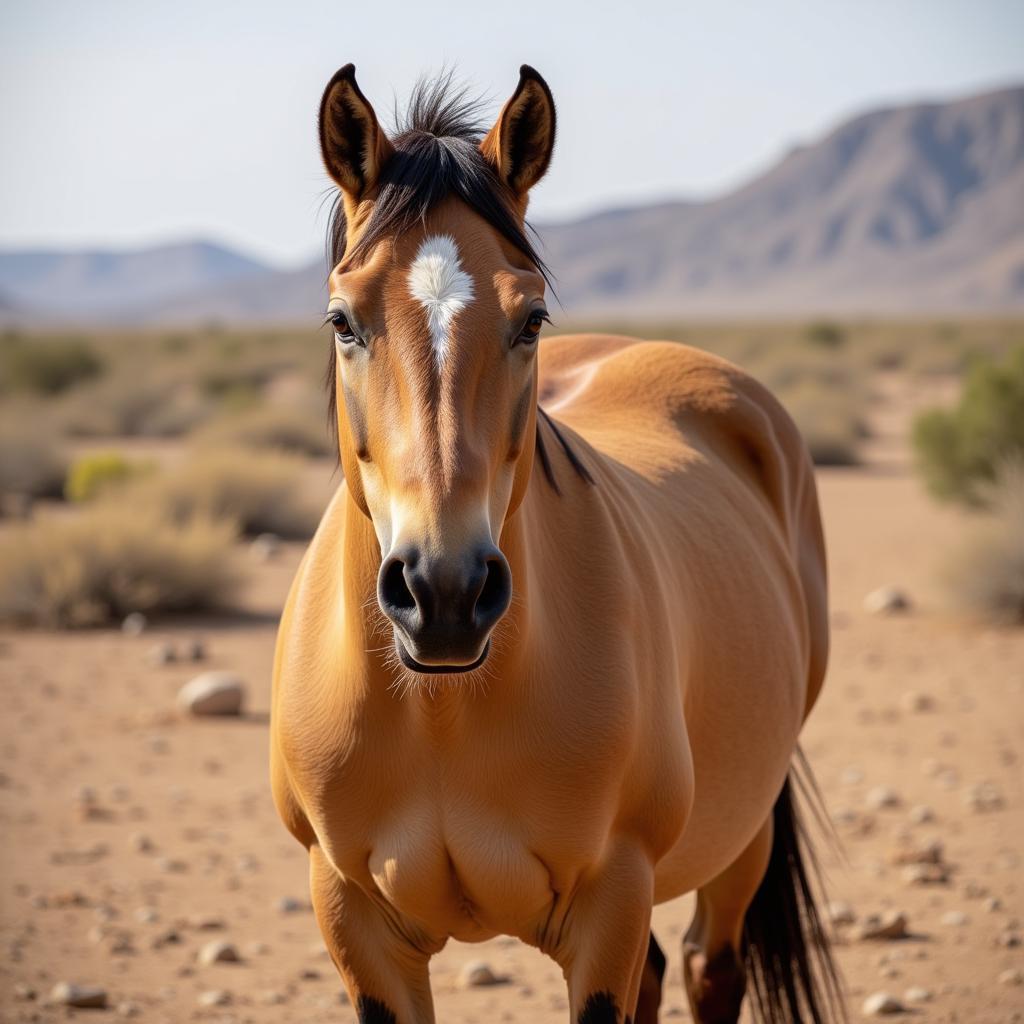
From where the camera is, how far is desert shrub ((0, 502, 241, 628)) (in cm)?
968

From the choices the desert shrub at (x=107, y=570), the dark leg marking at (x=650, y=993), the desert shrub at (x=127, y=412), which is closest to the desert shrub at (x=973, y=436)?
the desert shrub at (x=107, y=570)

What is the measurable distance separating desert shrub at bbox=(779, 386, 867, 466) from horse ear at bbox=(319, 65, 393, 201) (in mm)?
15614

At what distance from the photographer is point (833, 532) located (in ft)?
44.4

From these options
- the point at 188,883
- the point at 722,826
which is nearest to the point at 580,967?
the point at 722,826

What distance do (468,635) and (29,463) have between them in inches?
596

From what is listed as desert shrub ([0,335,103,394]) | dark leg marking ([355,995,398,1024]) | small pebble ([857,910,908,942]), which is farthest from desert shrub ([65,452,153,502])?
desert shrub ([0,335,103,394])

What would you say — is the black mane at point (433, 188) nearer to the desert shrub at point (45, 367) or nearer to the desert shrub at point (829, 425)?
the desert shrub at point (829, 425)

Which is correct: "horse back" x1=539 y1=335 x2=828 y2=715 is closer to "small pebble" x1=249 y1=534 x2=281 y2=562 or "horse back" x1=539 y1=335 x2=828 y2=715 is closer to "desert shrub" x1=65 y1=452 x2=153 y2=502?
"small pebble" x1=249 y1=534 x2=281 y2=562

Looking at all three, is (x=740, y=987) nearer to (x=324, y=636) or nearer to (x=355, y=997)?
(x=355, y=997)

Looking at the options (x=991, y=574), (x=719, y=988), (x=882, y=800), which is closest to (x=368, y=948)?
(x=719, y=988)

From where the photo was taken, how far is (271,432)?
64.6ft

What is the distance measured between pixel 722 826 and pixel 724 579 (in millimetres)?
648

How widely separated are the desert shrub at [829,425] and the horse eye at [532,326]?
1568 centimetres

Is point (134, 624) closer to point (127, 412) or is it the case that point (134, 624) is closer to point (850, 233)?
point (127, 412)
